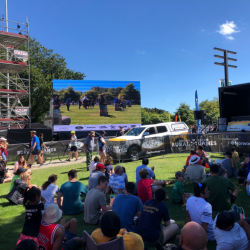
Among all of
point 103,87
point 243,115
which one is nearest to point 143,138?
point 243,115

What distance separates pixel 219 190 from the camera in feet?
16.8

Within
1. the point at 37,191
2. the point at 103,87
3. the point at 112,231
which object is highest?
the point at 103,87

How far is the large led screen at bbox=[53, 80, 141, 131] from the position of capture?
28.4m

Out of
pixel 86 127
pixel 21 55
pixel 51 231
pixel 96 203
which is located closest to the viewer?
pixel 51 231

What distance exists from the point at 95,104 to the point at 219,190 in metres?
25.8

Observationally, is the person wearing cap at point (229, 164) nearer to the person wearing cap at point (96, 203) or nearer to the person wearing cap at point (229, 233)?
the person wearing cap at point (96, 203)

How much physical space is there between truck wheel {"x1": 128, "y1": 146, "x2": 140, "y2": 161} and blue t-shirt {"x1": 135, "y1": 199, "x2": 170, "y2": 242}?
9.76 meters

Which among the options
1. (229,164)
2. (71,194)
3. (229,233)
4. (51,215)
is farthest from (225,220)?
(229,164)

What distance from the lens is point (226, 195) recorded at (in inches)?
204

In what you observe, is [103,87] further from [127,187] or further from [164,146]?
[127,187]

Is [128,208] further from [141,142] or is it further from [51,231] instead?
[141,142]

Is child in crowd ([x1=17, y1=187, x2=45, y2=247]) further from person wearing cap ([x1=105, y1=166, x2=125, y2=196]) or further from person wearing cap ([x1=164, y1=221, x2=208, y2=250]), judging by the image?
person wearing cap ([x1=105, y1=166, x2=125, y2=196])

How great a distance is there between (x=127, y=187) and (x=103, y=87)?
1049 inches

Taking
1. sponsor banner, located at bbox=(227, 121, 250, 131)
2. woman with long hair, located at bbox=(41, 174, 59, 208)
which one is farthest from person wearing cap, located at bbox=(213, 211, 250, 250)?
sponsor banner, located at bbox=(227, 121, 250, 131)
